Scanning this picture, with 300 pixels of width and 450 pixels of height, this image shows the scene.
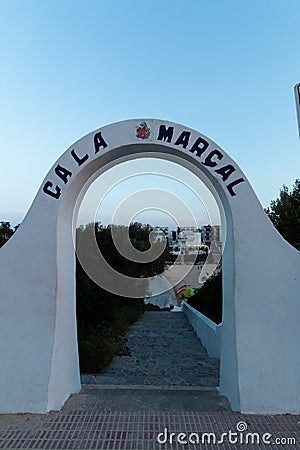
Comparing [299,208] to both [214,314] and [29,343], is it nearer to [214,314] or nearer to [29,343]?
[214,314]

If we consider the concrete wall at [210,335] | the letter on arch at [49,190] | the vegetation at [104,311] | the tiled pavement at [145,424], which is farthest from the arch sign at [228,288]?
the concrete wall at [210,335]

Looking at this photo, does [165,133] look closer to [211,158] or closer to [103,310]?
[211,158]

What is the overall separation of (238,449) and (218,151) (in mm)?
3110

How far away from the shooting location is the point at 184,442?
314 cm

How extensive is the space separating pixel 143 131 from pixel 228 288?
2.24 meters

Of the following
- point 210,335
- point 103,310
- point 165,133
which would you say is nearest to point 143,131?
point 165,133

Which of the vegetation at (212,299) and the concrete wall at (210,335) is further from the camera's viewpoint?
the vegetation at (212,299)

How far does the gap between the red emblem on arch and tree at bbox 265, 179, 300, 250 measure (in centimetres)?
668

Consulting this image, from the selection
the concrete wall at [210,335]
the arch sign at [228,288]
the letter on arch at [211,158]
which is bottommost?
the concrete wall at [210,335]

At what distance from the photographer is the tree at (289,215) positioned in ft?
31.9

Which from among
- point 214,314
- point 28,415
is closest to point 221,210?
point 28,415

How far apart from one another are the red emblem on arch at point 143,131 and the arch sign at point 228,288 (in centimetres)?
1

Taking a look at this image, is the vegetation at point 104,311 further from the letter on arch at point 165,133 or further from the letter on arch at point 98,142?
the letter on arch at point 165,133

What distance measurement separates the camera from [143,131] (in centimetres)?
415
